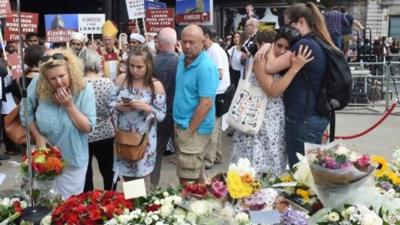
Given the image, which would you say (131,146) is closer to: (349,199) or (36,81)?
Answer: (36,81)

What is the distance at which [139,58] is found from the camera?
4348mm

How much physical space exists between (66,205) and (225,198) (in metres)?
0.82

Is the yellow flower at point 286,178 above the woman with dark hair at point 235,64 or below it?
below

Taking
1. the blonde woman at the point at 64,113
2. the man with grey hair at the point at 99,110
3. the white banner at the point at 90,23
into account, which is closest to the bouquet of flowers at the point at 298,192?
the blonde woman at the point at 64,113

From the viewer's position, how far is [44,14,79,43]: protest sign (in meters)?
9.79

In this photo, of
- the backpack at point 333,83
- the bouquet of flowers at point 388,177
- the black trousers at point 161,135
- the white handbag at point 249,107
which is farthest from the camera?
the black trousers at point 161,135

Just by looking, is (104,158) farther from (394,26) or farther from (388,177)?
(394,26)

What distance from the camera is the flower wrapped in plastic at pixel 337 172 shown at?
9.22 feet

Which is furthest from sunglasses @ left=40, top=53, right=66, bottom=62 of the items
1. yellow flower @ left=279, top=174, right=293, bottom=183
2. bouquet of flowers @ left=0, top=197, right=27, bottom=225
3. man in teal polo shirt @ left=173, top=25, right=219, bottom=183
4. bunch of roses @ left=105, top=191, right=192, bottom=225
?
yellow flower @ left=279, top=174, right=293, bottom=183

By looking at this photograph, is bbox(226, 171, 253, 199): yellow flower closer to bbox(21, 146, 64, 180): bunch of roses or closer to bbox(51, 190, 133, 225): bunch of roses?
bbox(51, 190, 133, 225): bunch of roses

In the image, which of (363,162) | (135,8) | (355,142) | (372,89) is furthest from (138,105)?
(372,89)

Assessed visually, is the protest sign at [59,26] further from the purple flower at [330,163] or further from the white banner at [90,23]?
the purple flower at [330,163]

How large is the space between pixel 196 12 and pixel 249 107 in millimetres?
5737

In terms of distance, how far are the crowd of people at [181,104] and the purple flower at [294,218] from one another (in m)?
1.36
